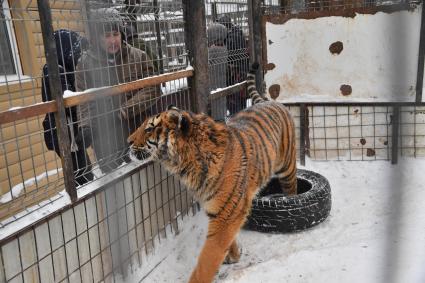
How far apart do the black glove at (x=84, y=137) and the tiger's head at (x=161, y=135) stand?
0.87ft

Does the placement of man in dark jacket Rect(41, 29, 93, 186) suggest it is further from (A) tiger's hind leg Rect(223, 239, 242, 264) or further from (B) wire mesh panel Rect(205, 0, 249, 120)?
(B) wire mesh panel Rect(205, 0, 249, 120)

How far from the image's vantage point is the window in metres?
2.18

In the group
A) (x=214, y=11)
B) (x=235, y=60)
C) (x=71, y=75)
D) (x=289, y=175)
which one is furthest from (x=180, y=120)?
(x=235, y=60)

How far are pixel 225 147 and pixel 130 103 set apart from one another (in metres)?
0.77

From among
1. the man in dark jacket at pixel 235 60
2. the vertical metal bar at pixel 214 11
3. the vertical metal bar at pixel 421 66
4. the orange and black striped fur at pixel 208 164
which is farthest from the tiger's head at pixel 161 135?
the vertical metal bar at pixel 421 66

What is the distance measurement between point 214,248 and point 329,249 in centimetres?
88

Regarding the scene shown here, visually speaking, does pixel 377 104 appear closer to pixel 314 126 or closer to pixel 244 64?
pixel 314 126

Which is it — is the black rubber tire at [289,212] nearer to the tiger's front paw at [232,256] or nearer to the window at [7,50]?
the tiger's front paw at [232,256]

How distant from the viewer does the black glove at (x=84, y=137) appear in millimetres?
2763

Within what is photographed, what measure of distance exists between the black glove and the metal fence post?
1.19m

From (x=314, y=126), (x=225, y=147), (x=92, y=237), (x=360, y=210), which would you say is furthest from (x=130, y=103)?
(x=314, y=126)

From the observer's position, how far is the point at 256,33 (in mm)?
5188

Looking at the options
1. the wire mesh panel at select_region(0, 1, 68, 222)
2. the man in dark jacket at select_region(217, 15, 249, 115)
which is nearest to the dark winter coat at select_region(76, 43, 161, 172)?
the wire mesh panel at select_region(0, 1, 68, 222)

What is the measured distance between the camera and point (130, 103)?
125 inches
